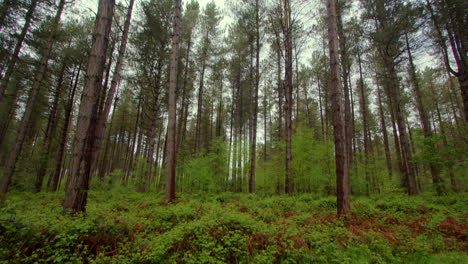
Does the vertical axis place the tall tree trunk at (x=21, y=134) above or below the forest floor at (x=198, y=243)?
above

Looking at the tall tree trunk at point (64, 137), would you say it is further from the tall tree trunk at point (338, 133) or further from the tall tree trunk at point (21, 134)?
the tall tree trunk at point (338, 133)

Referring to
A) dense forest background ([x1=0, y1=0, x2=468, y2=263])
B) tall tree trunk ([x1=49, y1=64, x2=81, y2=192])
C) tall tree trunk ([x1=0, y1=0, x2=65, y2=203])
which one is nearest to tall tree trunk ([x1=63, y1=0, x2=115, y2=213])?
dense forest background ([x1=0, y1=0, x2=468, y2=263])

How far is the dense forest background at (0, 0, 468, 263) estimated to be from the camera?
338 centimetres

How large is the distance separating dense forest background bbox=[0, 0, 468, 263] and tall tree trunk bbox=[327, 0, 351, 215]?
0.04m

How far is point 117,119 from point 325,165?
2253cm

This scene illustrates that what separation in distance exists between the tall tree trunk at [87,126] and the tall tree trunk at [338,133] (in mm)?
6504

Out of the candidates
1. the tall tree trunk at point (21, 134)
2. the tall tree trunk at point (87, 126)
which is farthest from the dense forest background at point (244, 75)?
the tall tree trunk at point (87, 126)

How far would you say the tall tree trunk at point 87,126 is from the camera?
4.16 m

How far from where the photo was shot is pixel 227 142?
51.4 ft

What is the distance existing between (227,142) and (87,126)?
1171 centimetres

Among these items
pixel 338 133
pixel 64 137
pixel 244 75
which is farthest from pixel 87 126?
pixel 244 75

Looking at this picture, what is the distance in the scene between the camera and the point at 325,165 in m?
13.9

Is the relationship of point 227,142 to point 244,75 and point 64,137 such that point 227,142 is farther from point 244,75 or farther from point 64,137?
point 64,137

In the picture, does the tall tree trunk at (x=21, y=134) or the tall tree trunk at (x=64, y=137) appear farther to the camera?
the tall tree trunk at (x=64, y=137)
